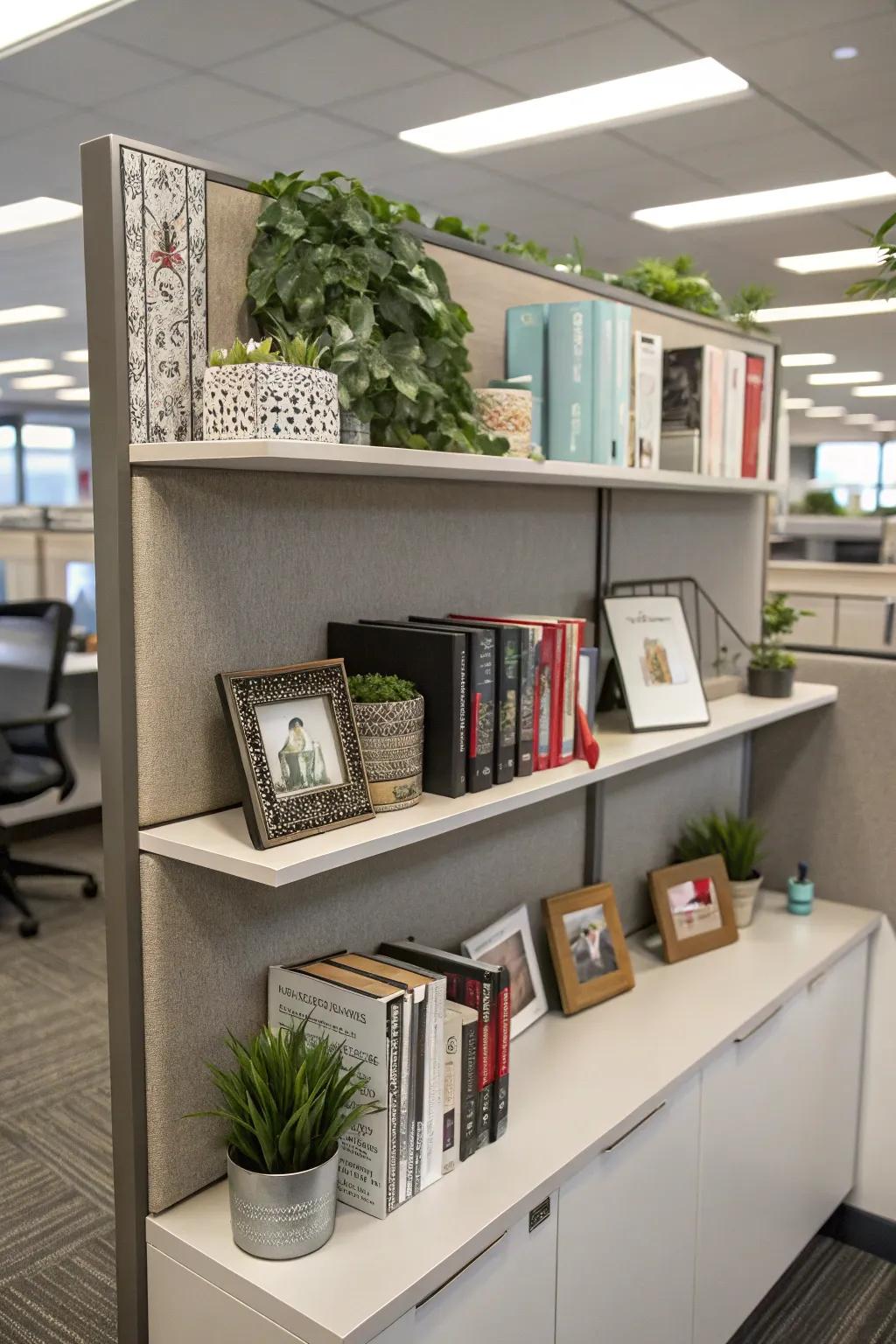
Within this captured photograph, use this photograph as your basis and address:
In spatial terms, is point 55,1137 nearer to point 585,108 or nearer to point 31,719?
point 31,719

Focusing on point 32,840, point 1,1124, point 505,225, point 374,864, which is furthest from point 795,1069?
point 505,225

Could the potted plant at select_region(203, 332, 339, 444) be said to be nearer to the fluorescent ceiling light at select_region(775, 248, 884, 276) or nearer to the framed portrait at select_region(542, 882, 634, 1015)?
the framed portrait at select_region(542, 882, 634, 1015)

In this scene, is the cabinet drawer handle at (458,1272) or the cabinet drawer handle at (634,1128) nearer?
the cabinet drawer handle at (458,1272)

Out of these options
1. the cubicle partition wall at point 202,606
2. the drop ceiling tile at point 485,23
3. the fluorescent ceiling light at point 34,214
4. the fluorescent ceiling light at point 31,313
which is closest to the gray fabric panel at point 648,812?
the cubicle partition wall at point 202,606

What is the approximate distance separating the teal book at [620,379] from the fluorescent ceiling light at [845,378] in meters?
9.40

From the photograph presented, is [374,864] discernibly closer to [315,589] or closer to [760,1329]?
[315,589]

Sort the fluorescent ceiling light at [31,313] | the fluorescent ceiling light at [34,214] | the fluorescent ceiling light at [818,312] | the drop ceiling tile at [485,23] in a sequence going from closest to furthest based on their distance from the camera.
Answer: the drop ceiling tile at [485,23], the fluorescent ceiling light at [34,214], the fluorescent ceiling light at [818,312], the fluorescent ceiling light at [31,313]

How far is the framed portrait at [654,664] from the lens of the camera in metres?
1.93

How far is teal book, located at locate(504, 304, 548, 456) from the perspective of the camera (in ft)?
5.51

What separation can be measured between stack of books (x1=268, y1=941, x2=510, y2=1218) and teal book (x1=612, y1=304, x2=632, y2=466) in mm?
790

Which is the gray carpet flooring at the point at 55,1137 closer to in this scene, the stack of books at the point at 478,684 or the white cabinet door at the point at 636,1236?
the white cabinet door at the point at 636,1236

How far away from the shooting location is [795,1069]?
1999 mm

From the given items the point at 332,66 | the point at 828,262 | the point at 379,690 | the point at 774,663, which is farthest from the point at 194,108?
the point at 828,262

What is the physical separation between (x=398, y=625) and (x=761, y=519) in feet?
4.38
